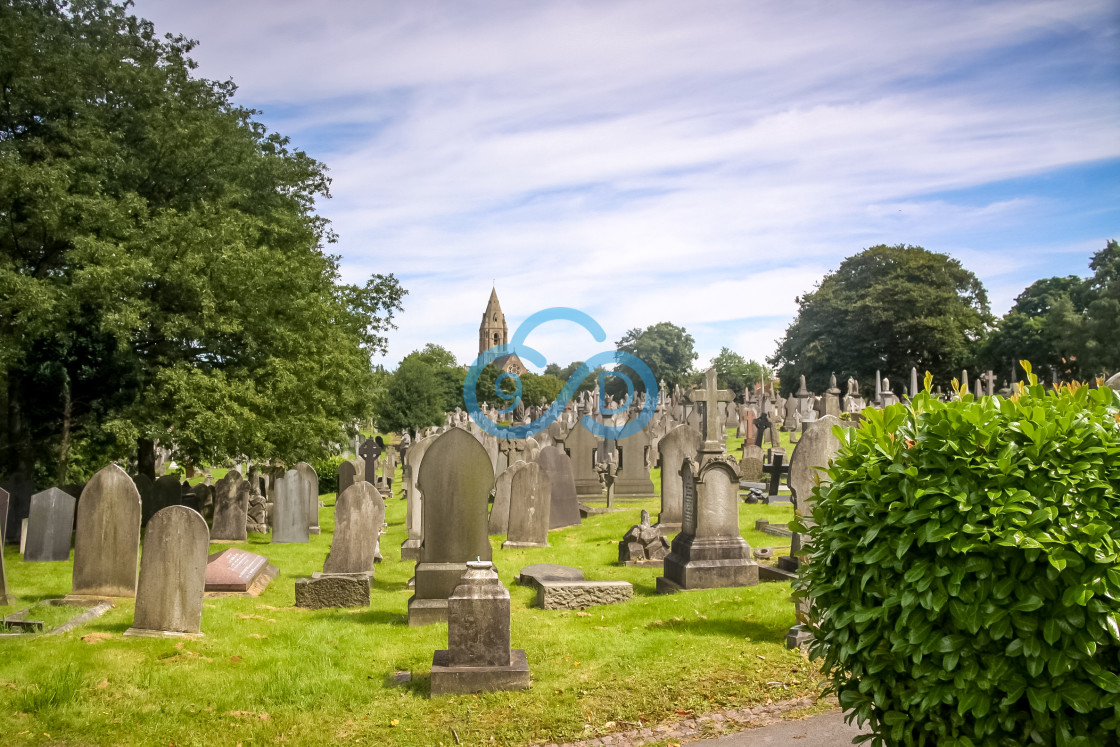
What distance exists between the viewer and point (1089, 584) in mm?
3408

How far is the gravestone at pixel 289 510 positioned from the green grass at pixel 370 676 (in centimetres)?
577

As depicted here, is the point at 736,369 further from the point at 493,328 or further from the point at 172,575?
the point at 172,575

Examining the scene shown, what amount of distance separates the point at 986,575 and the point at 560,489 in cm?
1379

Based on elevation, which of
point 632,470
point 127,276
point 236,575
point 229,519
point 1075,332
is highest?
point 1075,332

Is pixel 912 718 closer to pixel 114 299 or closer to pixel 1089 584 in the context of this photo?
pixel 1089 584

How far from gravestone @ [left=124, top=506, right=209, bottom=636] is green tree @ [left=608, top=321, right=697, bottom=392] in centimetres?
7804

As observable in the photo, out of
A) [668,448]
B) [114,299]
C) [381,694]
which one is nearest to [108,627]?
[381,694]

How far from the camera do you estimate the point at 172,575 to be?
26.8 feet

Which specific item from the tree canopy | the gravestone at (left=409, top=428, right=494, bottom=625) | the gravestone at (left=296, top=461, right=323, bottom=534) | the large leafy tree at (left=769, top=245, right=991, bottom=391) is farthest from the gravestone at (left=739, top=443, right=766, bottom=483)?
the large leafy tree at (left=769, top=245, right=991, bottom=391)

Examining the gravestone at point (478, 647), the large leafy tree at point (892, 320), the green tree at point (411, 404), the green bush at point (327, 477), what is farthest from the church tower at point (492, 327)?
the gravestone at point (478, 647)

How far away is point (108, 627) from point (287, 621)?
1885 millimetres

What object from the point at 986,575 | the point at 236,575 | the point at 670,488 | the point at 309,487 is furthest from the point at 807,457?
the point at 309,487

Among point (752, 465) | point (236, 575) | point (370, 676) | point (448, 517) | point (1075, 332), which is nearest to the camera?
point (370, 676)

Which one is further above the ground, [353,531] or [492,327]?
[492,327]
